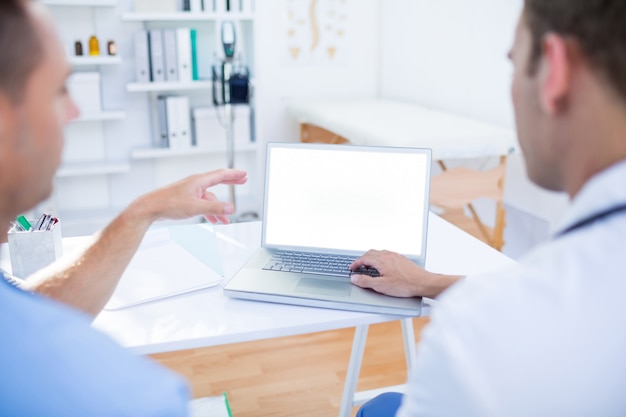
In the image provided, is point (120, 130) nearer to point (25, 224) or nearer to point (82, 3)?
point (82, 3)

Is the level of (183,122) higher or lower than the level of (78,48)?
lower

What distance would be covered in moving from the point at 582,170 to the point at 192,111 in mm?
3324

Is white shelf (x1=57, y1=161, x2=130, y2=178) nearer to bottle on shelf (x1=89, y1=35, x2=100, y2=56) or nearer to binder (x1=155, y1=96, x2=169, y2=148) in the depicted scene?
binder (x1=155, y1=96, x2=169, y2=148)

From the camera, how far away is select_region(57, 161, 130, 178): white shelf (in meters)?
3.52

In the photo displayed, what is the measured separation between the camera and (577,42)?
0.58m

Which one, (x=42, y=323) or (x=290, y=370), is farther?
(x=290, y=370)

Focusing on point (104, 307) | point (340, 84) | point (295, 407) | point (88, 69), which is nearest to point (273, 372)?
point (295, 407)

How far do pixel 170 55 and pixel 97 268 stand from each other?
2.65m

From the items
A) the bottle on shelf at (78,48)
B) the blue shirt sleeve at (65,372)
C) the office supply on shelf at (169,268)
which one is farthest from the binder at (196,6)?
the blue shirt sleeve at (65,372)

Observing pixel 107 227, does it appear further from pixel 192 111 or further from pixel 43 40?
pixel 192 111

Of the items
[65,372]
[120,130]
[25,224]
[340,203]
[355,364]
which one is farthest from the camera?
[120,130]

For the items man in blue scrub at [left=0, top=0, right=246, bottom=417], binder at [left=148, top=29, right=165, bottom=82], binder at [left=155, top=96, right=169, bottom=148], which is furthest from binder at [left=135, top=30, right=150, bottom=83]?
man in blue scrub at [left=0, top=0, right=246, bottom=417]

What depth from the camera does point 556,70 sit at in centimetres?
59

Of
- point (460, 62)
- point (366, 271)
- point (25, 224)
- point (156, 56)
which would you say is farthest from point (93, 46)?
point (366, 271)
